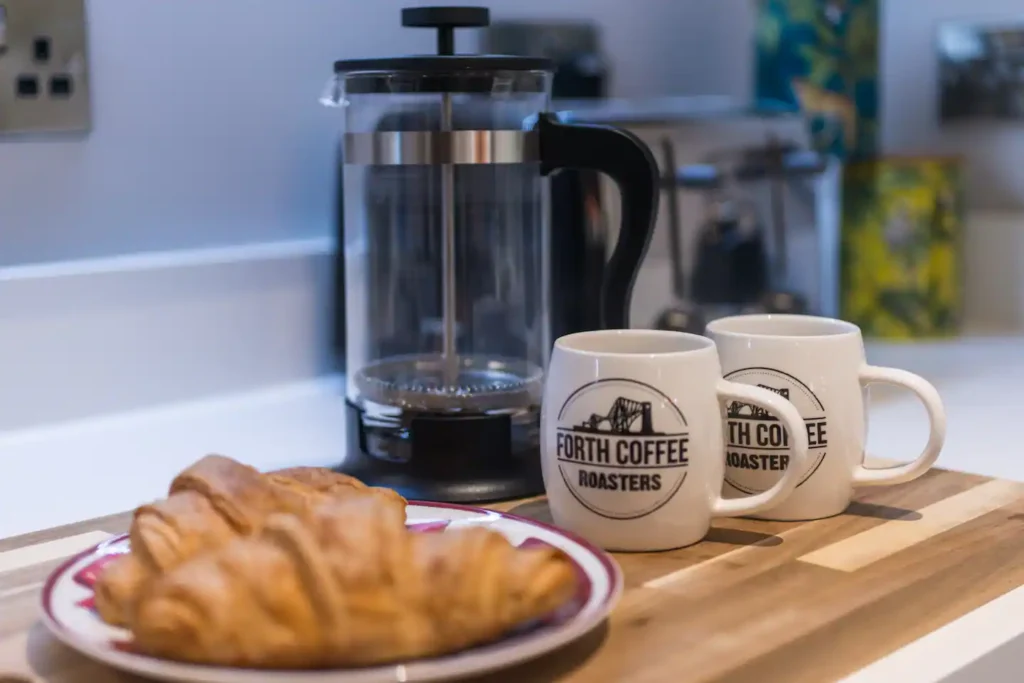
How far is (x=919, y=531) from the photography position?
652mm

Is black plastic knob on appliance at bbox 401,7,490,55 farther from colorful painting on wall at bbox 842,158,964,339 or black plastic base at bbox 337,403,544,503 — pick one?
colorful painting on wall at bbox 842,158,964,339

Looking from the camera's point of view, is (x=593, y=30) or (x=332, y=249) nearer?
(x=332, y=249)

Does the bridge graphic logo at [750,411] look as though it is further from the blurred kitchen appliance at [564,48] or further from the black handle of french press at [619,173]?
the blurred kitchen appliance at [564,48]

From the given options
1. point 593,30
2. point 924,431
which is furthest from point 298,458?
point 593,30

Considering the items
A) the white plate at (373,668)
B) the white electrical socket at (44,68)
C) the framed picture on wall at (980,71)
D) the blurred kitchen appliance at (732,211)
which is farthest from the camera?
the framed picture on wall at (980,71)

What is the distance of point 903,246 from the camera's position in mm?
1394

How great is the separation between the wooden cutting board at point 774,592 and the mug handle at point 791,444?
2 cm

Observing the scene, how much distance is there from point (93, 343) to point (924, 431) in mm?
656

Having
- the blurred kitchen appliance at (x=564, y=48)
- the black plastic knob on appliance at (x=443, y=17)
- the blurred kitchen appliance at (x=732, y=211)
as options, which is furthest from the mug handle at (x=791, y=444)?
the blurred kitchen appliance at (x=564, y=48)

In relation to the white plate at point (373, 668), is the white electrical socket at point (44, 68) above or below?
above

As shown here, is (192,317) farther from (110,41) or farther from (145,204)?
(110,41)

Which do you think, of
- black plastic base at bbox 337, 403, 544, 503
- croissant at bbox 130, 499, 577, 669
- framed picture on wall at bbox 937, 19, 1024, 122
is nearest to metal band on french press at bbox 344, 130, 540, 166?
black plastic base at bbox 337, 403, 544, 503

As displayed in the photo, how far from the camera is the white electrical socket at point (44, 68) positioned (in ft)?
3.03

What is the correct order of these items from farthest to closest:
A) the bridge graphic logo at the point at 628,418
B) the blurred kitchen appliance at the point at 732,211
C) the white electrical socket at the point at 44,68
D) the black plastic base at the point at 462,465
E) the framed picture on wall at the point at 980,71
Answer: the framed picture on wall at the point at 980,71, the blurred kitchen appliance at the point at 732,211, the white electrical socket at the point at 44,68, the black plastic base at the point at 462,465, the bridge graphic logo at the point at 628,418
